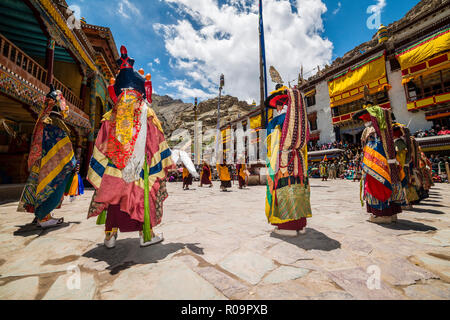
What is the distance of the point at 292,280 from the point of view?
49.4 inches

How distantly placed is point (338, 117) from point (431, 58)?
7090 mm

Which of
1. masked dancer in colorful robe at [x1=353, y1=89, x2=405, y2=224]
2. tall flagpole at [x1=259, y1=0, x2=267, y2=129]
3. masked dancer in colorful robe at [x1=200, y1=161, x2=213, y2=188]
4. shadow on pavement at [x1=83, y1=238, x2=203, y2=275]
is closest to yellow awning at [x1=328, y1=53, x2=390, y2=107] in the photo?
tall flagpole at [x1=259, y1=0, x2=267, y2=129]

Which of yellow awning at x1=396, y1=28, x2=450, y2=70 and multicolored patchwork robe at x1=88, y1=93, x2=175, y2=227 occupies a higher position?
yellow awning at x1=396, y1=28, x2=450, y2=70

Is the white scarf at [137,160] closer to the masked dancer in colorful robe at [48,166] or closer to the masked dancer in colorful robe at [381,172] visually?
the masked dancer in colorful robe at [48,166]

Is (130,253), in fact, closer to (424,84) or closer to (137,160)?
(137,160)

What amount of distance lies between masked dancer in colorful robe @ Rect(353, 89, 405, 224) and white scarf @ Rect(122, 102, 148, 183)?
3.04m

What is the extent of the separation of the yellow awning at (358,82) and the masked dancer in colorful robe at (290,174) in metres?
16.3

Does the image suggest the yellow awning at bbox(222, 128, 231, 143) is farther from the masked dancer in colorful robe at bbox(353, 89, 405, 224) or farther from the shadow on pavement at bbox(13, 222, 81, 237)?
the shadow on pavement at bbox(13, 222, 81, 237)

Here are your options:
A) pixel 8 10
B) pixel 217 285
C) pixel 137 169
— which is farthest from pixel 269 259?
pixel 8 10

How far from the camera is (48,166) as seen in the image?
108 inches

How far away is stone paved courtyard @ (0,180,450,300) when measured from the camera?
44.5 inches

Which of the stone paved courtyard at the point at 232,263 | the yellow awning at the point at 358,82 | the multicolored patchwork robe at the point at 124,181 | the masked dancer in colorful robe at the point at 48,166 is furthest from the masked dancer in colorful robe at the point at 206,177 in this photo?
the yellow awning at the point at 358,82

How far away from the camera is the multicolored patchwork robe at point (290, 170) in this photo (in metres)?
2.20

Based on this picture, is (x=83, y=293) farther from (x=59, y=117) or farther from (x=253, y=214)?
(x=59, y=117)
